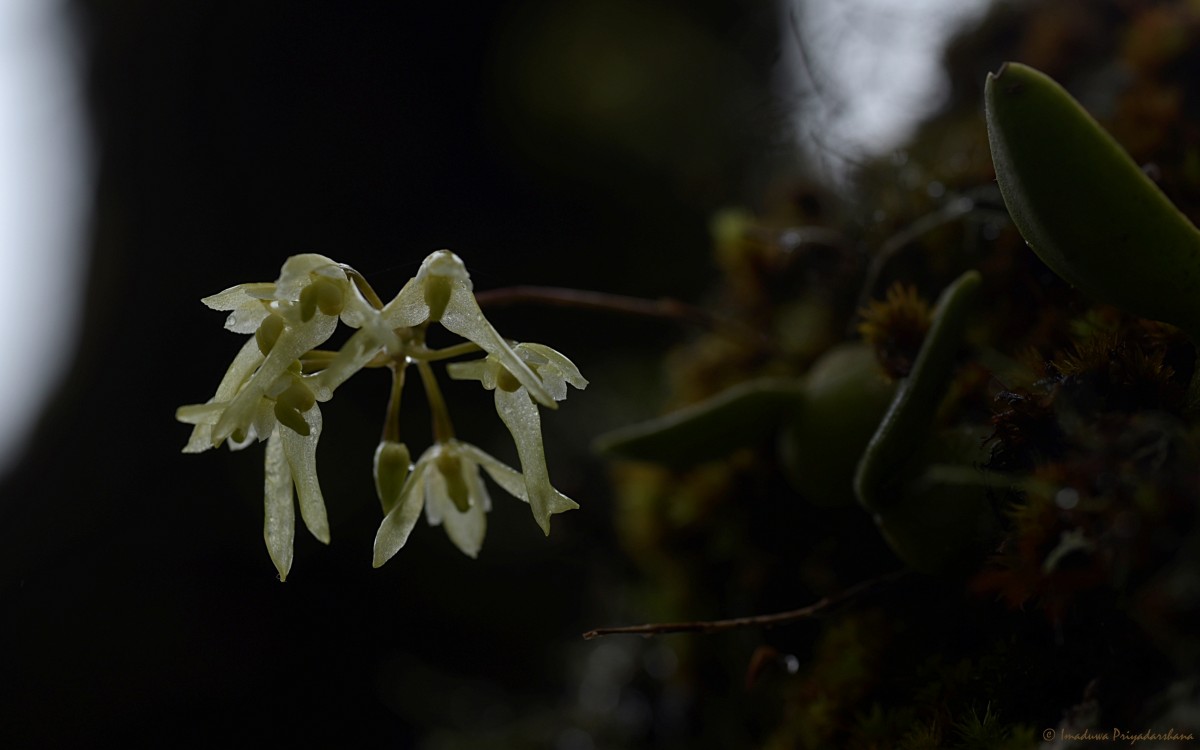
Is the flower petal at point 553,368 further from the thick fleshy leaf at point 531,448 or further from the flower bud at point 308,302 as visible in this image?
the flower bud at point 308,302

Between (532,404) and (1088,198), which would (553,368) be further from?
(1088,198)

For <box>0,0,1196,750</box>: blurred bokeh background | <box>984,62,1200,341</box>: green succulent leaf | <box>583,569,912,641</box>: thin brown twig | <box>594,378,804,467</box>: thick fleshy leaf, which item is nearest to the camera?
<box>984,62,1200,341</box>: green succulent leaf

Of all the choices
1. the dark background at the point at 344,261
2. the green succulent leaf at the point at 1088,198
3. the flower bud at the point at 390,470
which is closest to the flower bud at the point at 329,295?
the flower bud at the point at 390,470

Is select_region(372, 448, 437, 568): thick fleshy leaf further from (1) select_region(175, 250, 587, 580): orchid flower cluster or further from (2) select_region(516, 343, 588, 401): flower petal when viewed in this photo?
(2) select_region(516, 343, 588, 401): flower petal

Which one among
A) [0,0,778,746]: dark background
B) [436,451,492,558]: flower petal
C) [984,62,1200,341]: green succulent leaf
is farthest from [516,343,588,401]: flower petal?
[0,0,778,746]: dark background

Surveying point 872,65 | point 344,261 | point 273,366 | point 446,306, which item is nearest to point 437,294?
point 446,306

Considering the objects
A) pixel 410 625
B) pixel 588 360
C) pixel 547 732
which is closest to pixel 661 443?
pixel 547 732

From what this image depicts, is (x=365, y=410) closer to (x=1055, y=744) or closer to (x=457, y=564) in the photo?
(x=457, y=564)
